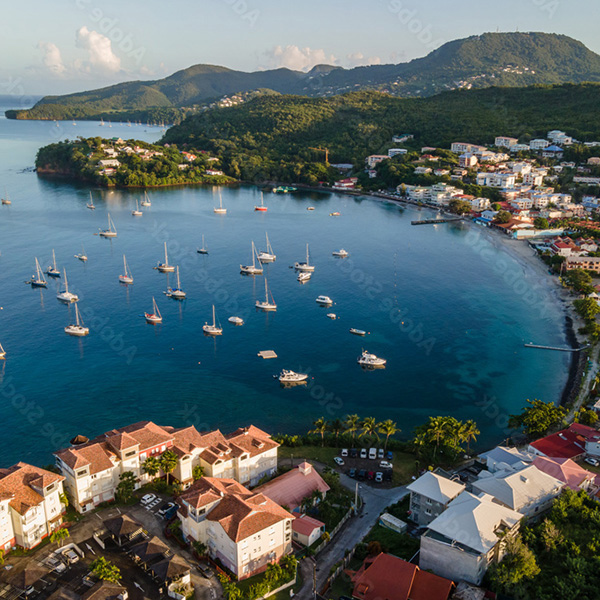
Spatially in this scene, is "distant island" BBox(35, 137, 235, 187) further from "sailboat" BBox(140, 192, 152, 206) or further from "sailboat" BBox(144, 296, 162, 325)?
"sailboat" BBox(144, 296, 162, 325)

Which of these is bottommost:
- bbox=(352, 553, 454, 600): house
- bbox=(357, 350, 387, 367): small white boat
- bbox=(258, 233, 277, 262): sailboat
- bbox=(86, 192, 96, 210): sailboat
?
bbox=(357, 350, 387, 367): small white boat

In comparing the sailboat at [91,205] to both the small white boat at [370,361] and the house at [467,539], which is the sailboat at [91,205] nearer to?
the small white boat at [370,361]

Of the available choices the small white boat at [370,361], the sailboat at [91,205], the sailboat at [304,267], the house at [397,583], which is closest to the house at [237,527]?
the house at [397,583]

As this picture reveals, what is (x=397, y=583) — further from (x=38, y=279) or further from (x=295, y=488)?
(x=38, y=279)

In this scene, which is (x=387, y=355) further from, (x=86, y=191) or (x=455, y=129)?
(x=455, y=129)

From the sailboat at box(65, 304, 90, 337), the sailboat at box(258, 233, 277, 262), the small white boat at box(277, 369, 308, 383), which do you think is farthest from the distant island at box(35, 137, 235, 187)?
the small white boat at box(277, 369, 308, 383)

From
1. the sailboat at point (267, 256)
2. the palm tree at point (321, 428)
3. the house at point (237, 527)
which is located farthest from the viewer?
the sailboat at point (267, 256)

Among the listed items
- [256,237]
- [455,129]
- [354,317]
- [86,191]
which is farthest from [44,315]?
[455,129]
